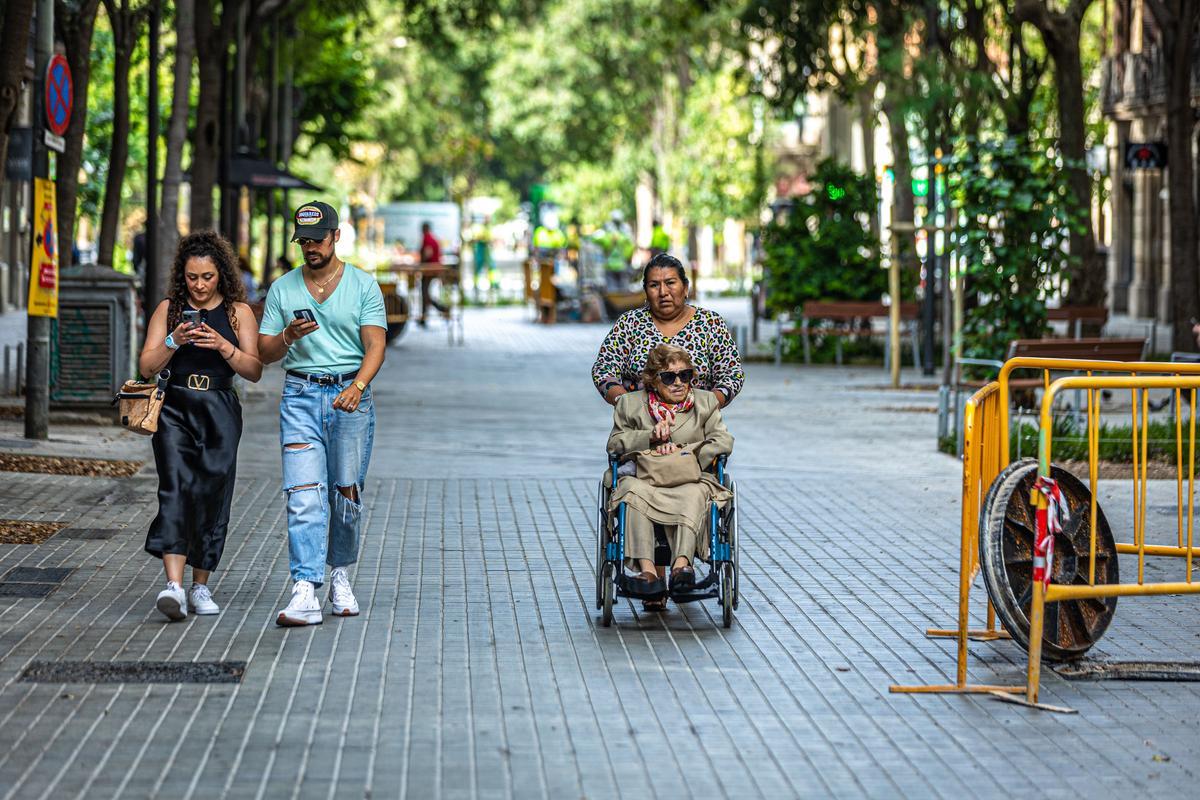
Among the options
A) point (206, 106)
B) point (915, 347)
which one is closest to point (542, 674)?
point (206, 106)

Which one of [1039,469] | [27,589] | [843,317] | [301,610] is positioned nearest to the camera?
[1039,469]

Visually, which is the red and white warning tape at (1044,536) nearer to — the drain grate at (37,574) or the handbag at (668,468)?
the handbag at (668,468)

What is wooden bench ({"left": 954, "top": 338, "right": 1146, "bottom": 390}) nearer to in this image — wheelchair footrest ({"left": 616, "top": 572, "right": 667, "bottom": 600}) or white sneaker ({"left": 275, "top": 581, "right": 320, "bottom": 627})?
wheelchair footrest ({"left": 616, "top": 572, "right": 667, "bottom": 600})

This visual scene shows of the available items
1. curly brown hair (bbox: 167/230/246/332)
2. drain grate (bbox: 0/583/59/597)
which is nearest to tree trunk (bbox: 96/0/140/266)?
drain grate (bbox: 0/583/59/597)

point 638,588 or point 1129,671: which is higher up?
point 638,588

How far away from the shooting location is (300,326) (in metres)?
7.89

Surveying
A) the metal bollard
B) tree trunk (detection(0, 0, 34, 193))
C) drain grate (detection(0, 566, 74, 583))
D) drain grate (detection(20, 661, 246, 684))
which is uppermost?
tree trunk (detection(0, 0, 34, 193))

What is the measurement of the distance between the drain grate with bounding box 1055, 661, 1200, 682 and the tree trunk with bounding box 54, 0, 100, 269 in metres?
12.8

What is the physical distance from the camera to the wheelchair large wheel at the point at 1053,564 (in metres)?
7.13

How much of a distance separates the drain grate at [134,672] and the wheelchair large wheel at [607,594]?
150 centimetres

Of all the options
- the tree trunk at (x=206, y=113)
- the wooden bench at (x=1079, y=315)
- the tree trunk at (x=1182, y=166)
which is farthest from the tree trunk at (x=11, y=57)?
the tree trunk at (x=1182, y=166)

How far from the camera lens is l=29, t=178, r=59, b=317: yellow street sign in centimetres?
1396

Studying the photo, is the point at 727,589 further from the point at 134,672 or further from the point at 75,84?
the point at 75,84

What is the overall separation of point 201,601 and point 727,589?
2.09 metres
